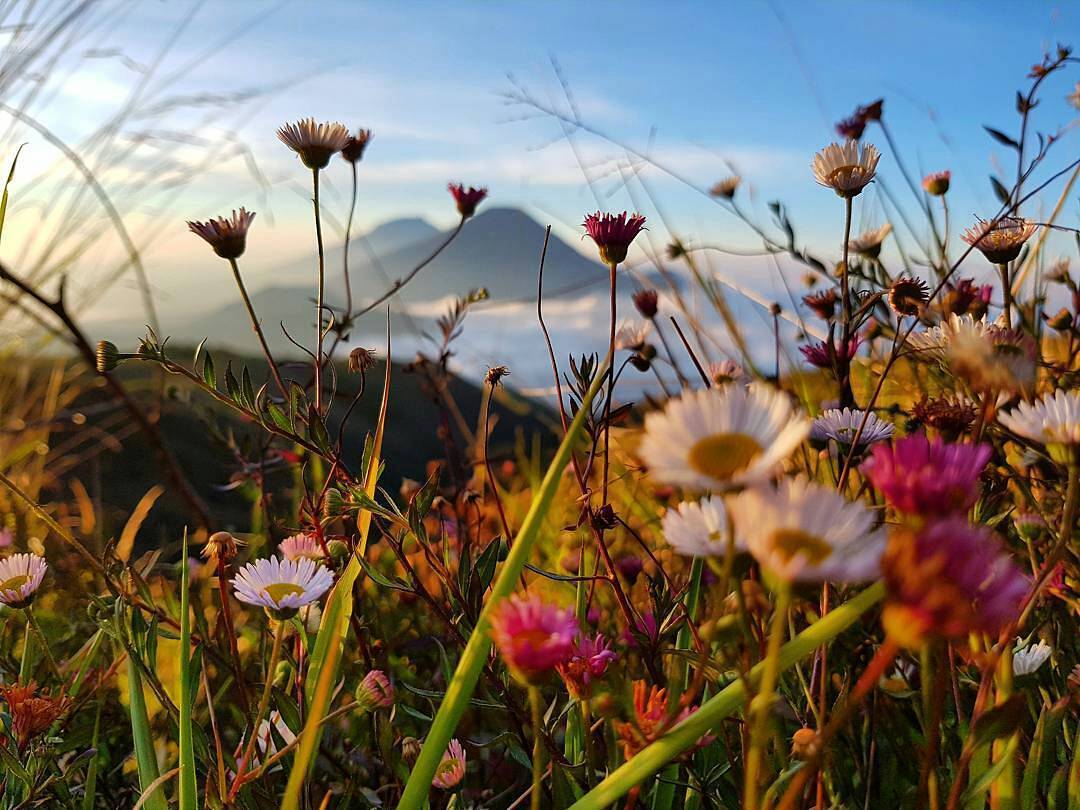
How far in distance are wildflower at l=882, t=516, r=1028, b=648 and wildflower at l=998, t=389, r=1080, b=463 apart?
171 millimetres

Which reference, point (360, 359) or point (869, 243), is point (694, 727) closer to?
point (360, 359)

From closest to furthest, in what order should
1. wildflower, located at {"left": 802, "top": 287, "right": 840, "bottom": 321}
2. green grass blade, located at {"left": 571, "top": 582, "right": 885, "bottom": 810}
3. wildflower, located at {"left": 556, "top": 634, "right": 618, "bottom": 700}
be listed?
green grass blade, located at {"left": 571, "top": 582, "right": 885, "bottom": 810} → wildflower, located at {"left": 556, "top": 634, "right": 618, "bottom": 700} → wildflower, located at {"left": 802, "top": 287, "right": 840, "bottom": 321}

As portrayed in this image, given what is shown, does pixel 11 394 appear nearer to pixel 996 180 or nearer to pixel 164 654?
pixel 164 654

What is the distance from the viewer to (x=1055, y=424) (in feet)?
1.40

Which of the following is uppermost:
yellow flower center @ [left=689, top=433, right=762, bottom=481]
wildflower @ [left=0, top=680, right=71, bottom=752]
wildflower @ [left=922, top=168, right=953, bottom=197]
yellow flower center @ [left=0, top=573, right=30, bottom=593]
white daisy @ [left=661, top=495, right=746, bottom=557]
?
wildflower @ [left=922, top=168, right=953, bottom=197]

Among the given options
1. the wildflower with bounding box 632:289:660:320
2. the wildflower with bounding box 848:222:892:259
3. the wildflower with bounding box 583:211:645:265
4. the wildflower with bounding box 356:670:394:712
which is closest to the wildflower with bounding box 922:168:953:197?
the wildflower with bounding box 848:222:892:259

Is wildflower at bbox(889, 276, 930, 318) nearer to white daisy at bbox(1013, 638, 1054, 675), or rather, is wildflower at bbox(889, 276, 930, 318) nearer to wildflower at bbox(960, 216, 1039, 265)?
wildflower at bbox(960, 216, 1039, 265)

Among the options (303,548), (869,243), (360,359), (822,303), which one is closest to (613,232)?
(360,359)

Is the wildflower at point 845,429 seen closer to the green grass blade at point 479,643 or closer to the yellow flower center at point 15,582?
the green grass blade at point 479,643

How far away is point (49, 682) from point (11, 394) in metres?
1.52

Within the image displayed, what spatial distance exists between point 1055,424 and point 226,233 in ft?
1.83

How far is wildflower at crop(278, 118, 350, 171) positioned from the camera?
0.76 m

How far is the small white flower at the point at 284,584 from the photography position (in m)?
0.54

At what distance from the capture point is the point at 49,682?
3.17 feet
